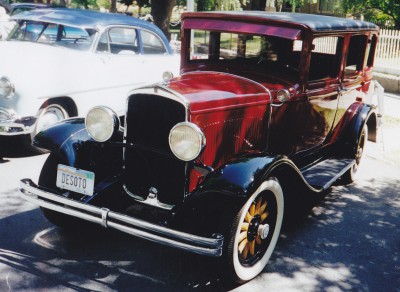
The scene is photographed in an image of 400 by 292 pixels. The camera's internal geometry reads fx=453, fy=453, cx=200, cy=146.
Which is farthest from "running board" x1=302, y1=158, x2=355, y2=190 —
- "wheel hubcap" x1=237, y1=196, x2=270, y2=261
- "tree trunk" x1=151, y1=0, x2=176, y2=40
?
"tree trunk" x1=151, y1=0, x2=176, y2=40

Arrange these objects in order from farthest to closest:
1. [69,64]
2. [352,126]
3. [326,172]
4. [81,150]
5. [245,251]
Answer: [69,64]
[352,126]
[326,172]
[81,150]
[245,251]

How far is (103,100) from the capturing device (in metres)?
6.60

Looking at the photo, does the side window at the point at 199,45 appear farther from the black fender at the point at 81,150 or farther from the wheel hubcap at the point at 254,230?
the wheel hubcap at the point at 254,230

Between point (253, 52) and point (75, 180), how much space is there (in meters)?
2.07

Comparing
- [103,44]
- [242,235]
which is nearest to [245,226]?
[242,235]

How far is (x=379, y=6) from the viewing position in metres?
20.7

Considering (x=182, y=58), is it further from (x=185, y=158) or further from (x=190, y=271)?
(x=190, y=271)

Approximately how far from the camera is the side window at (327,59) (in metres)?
4.70

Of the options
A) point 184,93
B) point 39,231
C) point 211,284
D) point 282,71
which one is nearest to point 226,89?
point 184,93

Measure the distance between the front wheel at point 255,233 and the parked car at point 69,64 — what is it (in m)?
3.29

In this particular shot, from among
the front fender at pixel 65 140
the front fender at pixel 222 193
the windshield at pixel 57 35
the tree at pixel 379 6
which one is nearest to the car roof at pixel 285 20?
the front fender at pixel 222 193

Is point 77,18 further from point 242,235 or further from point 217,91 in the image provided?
point 242,235

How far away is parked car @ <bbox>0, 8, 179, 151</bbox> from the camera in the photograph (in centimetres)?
545

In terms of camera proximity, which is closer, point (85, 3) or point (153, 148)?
point (153, 148)
